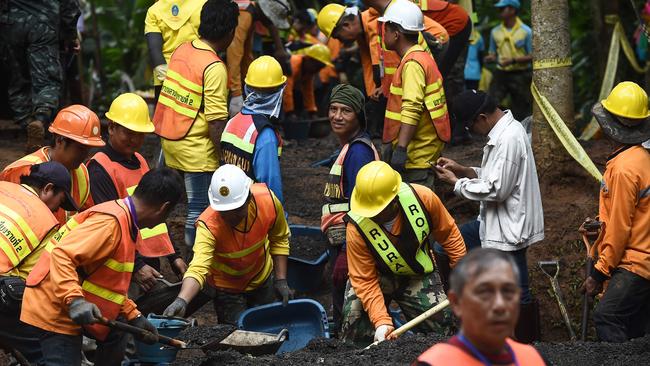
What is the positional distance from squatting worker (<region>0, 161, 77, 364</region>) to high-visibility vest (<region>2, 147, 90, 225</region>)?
0.45 metres

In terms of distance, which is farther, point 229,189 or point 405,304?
point 405,304

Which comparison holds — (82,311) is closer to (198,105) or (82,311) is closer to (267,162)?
(267,162)

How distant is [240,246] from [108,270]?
1.35m

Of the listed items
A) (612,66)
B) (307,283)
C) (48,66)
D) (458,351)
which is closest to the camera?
(458,351)

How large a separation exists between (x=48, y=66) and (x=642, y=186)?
559cm

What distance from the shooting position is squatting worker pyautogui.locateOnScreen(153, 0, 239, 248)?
7.81 m

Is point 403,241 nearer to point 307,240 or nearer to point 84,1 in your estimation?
point 307,240

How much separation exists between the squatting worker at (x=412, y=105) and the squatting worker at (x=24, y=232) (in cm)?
261

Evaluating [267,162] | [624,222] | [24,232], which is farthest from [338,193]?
[24,232]

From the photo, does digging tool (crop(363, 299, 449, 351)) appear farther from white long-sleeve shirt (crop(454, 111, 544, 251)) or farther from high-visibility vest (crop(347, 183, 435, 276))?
white long-sleeve shirt (crop(454, 111, 544, 251))

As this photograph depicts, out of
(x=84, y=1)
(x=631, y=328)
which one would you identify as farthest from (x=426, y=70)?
(x=84, y=1)

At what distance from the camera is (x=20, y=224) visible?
19.8 feet

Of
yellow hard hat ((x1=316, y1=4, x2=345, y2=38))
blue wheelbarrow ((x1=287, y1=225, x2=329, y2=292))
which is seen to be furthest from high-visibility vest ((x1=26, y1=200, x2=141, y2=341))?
yellow hard hat ((x1=316, y1=4, x2=345, y2=38))

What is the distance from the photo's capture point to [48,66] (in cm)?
968
